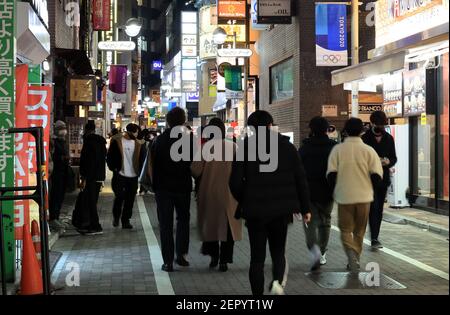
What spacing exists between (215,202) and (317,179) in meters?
1.40

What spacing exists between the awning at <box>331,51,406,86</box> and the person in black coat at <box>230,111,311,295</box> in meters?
5.85

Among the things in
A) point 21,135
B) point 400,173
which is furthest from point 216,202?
point 400,173

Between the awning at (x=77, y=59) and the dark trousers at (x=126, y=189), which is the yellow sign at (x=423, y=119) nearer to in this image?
the dark trousers at (x=126, y=189)

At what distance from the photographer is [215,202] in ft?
27.7

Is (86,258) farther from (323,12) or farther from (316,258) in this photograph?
(323,12)

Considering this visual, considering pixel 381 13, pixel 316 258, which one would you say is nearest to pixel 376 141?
pixel 316 258

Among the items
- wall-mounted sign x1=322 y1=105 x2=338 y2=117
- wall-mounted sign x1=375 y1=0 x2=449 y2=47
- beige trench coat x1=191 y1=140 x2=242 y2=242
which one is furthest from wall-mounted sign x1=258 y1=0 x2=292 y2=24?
beige trench coat x1=191 y1=140 x2=242 y2=242

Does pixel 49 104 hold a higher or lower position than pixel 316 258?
higher

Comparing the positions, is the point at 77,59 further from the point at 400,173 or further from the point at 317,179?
the point at 317,179

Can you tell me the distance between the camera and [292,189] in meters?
6.14

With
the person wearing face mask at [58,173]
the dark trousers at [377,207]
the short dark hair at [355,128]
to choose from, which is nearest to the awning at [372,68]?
the dark trousers at [377,207]

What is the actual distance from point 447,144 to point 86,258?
6940 mm

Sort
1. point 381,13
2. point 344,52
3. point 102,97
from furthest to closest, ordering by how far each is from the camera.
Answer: point 102,97, point 344,52, point 381,13

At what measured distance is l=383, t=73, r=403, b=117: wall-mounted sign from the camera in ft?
53.2
